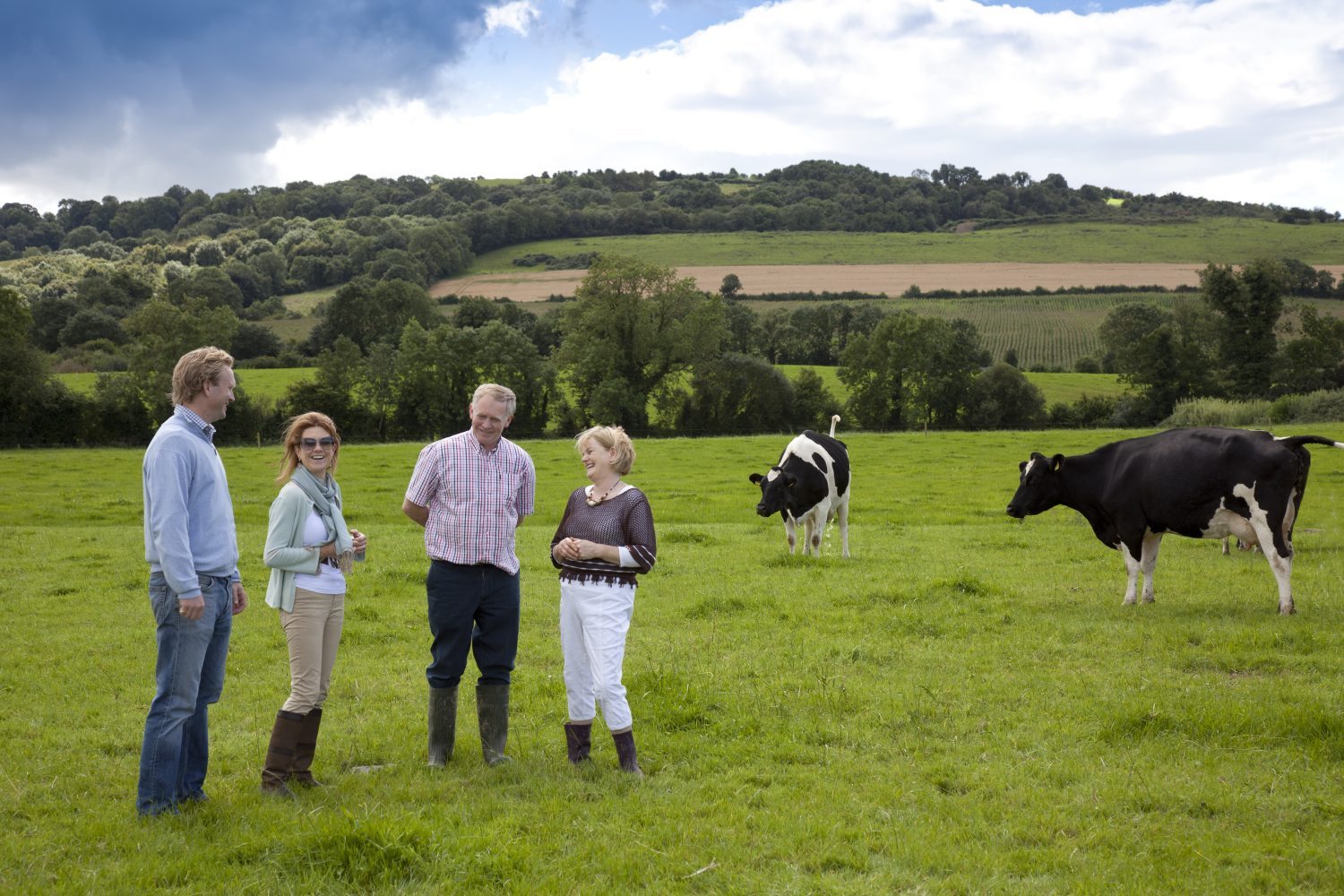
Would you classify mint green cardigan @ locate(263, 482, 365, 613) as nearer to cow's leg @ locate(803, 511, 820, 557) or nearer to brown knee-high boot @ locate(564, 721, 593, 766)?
brown knee-high boot @ locate(564, 721, 593, 766)

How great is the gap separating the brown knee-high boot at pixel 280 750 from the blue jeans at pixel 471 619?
3.09ft

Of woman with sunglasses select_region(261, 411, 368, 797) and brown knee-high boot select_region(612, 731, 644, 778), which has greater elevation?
woman with sunglasses select_region(261, 411, 368, 797)

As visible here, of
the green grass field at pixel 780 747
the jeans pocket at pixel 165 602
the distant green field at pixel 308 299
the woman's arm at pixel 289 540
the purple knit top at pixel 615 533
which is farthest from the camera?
the distant green field at pixel 308 299

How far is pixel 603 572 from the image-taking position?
7.10 m

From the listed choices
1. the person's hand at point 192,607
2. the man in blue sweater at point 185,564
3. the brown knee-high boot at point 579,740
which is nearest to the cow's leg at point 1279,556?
the brown knee-high boot at point 579,740

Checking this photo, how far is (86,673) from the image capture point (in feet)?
35.1

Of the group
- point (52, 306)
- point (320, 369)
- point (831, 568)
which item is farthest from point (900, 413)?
point (52, 306)

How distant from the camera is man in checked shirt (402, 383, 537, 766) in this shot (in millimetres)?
7207

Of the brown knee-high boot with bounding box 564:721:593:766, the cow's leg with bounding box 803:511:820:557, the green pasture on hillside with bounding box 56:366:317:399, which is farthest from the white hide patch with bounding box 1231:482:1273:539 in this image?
the green pasture on hillside with bounding box 56:366:317:399

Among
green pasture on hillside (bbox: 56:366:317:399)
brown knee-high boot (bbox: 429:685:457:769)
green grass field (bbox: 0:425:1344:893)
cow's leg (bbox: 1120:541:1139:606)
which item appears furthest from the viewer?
green pasture on hillside (bbox: 56:366:317:399)

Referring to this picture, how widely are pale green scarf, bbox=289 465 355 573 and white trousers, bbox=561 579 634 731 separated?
1.49m

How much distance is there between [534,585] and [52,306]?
8646 centimetres

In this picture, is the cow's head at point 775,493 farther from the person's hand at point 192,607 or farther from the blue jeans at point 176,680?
the person's hand at point 192,607

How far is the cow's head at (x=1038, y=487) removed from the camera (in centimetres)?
1434
